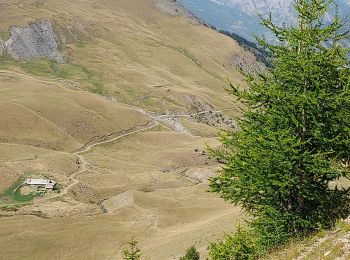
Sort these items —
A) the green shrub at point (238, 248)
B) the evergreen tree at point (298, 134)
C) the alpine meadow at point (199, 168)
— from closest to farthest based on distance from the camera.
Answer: the evergreen tree at point (298, 134)
the alpine meadow at point (199, 168)
the green shrub at point (238, 248)

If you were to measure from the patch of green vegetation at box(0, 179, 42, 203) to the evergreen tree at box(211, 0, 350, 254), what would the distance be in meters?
81.1

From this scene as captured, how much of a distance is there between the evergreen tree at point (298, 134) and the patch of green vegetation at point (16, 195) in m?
81.1

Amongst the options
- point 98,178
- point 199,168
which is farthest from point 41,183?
point 199,168

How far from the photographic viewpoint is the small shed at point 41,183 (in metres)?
101

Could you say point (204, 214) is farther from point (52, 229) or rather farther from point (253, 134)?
point (253, 134)

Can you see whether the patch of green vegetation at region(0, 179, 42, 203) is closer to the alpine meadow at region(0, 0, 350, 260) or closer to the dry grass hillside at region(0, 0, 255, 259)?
the dry grass hillside at region(0, 0, 255, 259)

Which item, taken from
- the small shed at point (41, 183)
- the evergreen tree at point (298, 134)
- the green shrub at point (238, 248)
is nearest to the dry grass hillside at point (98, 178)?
the small shed at point (41, 183)

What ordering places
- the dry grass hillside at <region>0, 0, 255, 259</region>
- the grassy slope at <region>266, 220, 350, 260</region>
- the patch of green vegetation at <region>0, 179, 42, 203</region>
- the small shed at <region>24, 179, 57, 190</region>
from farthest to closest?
the small shed at <region>24, 179, 57, 190</region>, the patch of green vegetation at <region>0, 179, 42, 203</region>, the dry grass hillside at <region>0, 0, 255, 259</region>, the grassy slope at <region>266, 220, 350, 260</region>

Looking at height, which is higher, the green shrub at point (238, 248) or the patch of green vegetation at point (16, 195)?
the patch of green vegetation at point (16, 195)

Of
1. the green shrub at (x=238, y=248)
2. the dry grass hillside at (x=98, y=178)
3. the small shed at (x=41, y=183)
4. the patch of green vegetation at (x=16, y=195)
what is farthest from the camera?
the small shed at (x=41, y=183)

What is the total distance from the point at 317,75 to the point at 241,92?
3.85 metres

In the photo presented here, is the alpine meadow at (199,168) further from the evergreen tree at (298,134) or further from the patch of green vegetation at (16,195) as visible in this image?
the patch of green vegetation at (16,195)

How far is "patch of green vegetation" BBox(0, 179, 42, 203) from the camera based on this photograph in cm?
9519

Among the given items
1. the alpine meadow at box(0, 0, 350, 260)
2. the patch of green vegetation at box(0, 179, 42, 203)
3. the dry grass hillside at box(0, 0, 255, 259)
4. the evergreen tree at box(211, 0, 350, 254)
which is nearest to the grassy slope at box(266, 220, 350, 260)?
the alpine meadow at box(0, 0, 350, 260)
